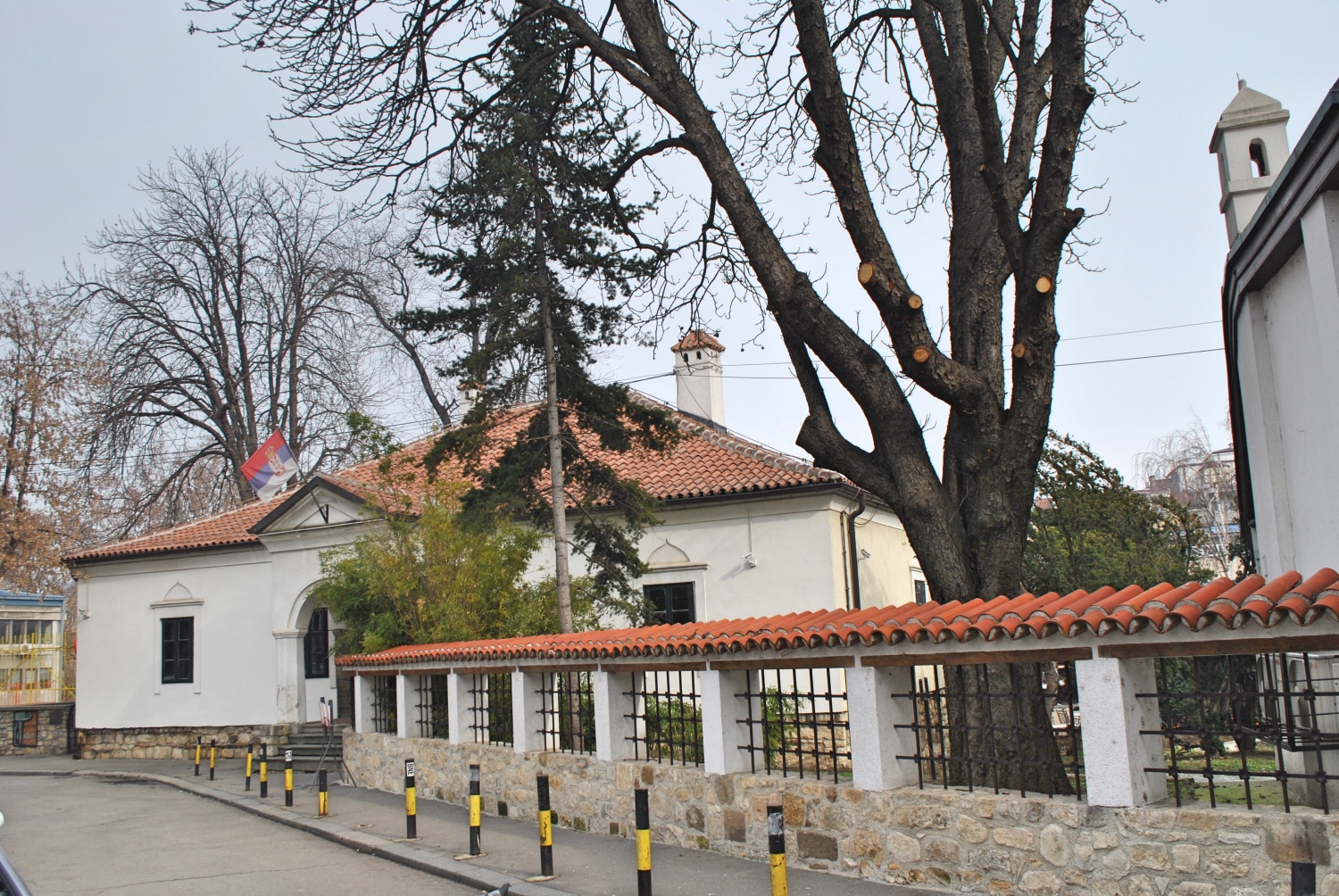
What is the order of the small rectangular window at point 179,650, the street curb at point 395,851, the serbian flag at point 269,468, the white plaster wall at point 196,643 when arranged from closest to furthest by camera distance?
the street curb at point 395,851, the white plaster wall at point 196,643, the small rectangular window at point 179,650, the serbian flag at point 269,468

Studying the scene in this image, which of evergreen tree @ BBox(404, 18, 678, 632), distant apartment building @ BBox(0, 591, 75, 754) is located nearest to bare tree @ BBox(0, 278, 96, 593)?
distant apartment building @ BBox(0, 591, 75, 754)

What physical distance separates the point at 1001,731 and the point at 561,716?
18.9ft

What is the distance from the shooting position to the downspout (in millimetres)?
19172

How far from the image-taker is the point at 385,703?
1608 cm

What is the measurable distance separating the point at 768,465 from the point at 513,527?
533 cm

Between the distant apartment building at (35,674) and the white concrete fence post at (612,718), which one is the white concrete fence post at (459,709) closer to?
the white concrete fence post at (612,718)

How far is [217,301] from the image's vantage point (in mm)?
31969

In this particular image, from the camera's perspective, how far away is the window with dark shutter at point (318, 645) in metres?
23.4

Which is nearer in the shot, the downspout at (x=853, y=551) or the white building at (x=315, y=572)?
the white building at (x=315, y=572)

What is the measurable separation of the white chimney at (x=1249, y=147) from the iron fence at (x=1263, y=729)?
16.1 feet

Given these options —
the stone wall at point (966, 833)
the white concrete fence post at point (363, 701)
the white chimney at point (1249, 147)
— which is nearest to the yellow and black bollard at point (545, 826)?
the stone wall at point (966, 833)

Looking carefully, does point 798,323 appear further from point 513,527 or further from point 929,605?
point 513,527

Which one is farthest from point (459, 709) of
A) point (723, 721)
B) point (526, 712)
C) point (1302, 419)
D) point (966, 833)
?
point (1302, 419)

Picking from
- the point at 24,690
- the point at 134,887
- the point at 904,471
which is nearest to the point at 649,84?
the point at 904,471
